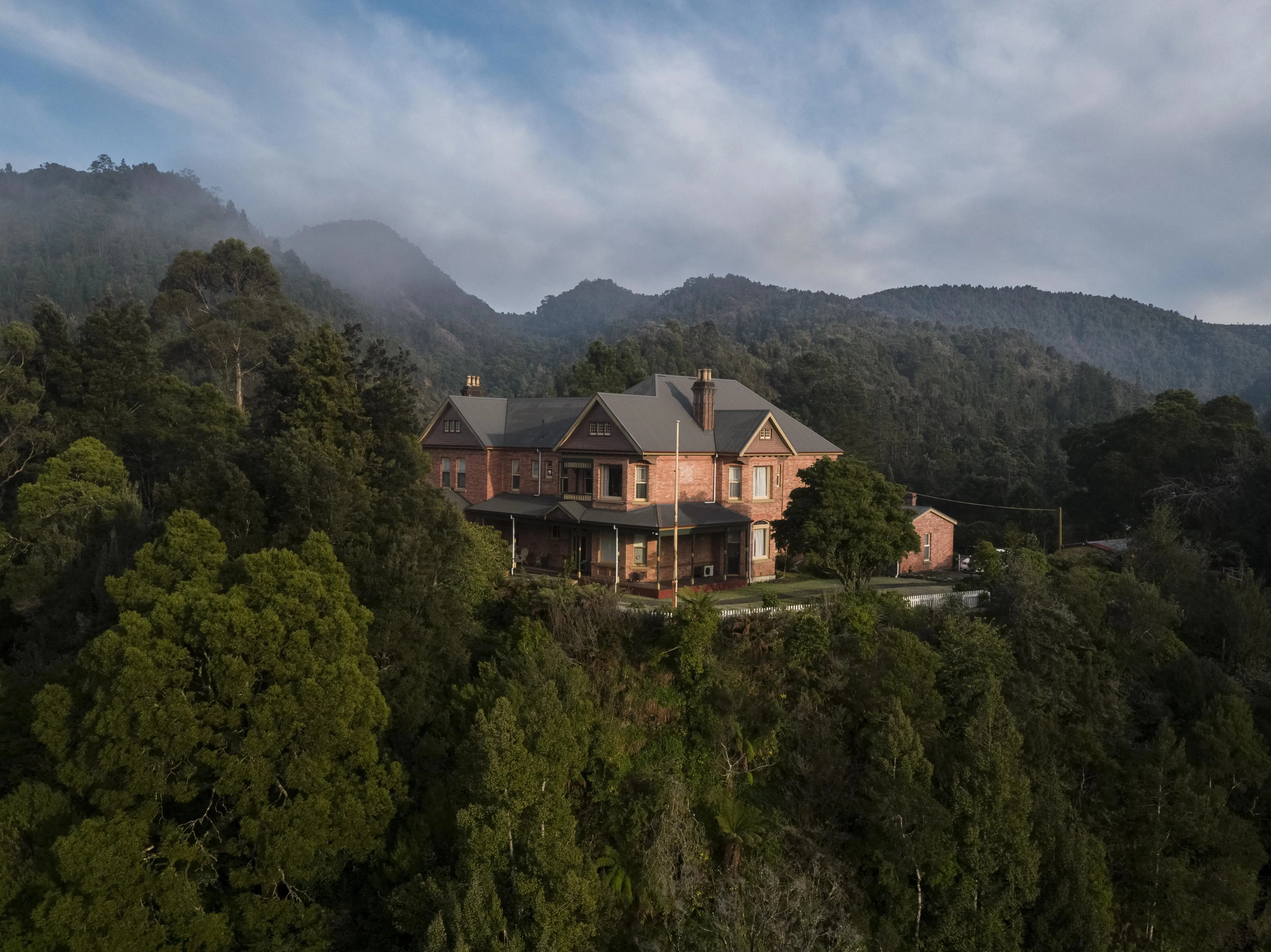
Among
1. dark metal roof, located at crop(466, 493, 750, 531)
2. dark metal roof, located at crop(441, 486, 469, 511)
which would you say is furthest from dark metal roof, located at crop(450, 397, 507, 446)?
dark metal roof, located at crop(466, 493, 750, 531)

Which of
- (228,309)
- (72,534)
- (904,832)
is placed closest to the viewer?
(904,832)

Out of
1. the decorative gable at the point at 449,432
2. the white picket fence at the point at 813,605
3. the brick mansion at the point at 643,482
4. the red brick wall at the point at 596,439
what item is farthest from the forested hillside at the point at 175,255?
the white picket fence at the point at 813,605

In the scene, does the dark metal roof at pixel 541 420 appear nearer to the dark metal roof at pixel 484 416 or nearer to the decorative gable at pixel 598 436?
the dark metal roof at pixel 484 416

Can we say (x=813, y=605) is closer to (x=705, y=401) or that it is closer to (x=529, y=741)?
(x=529, y=741)

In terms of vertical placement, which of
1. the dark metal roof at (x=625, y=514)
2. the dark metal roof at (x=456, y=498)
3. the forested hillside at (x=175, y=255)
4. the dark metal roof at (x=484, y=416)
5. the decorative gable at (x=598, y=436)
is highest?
the forested hillside at (x=175, y=255)

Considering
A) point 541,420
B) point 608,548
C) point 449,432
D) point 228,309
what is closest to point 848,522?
point 608,548

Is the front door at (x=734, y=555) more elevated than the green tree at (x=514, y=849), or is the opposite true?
the front door at (x=734, y=555)

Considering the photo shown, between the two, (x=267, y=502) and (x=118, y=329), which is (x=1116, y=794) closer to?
(x=267, y=502)
